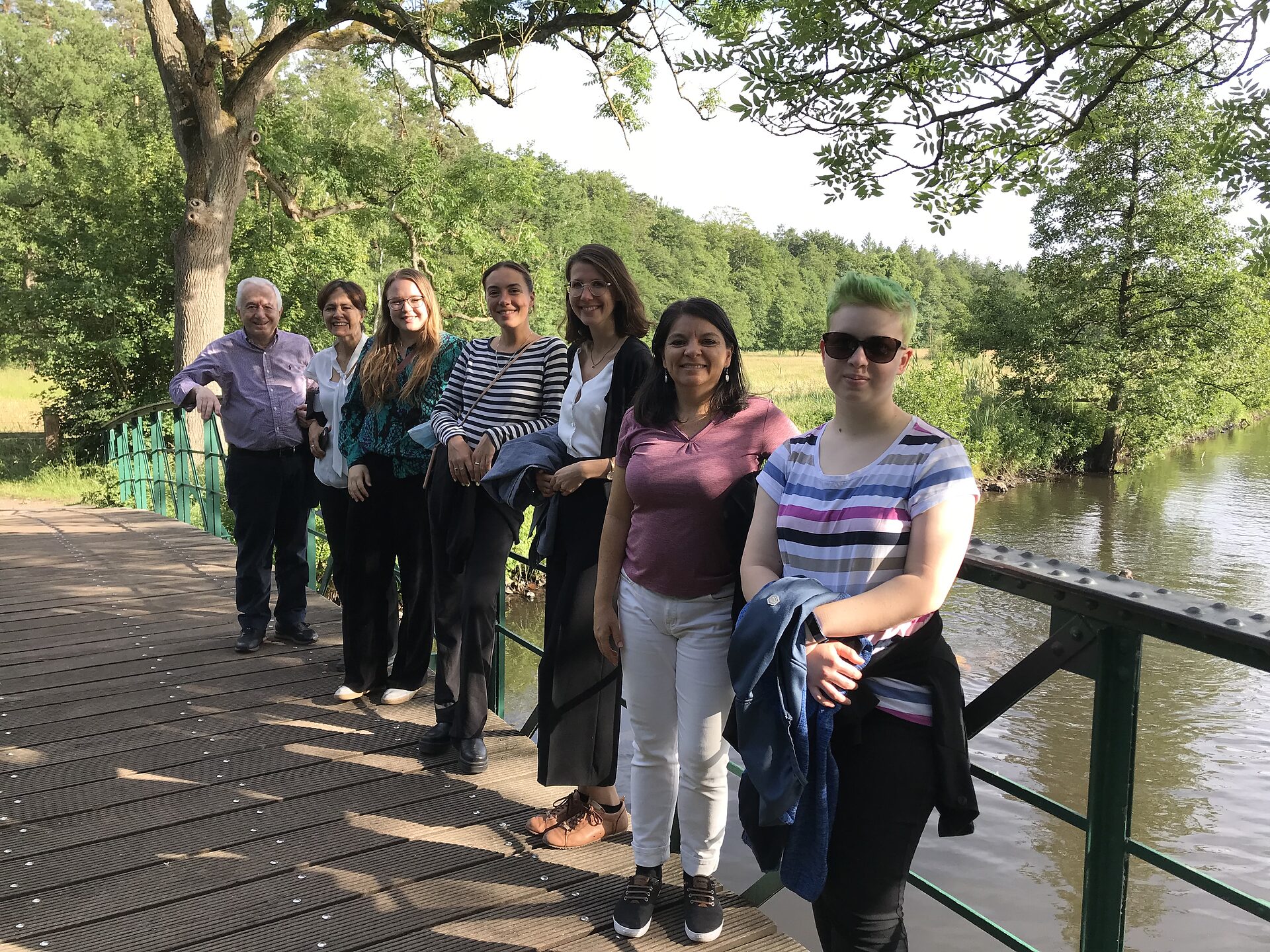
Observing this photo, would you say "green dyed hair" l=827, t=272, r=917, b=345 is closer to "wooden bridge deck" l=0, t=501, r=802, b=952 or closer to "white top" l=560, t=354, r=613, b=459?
"white top" l=560, t=354, r=613, b=459

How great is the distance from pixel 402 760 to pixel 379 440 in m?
1.15

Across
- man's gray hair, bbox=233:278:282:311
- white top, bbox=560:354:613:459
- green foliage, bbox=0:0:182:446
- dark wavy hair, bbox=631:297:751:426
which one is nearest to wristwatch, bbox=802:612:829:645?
dark wavy hair, bbox=631:297:751:426

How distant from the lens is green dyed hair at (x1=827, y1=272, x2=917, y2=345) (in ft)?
5.39

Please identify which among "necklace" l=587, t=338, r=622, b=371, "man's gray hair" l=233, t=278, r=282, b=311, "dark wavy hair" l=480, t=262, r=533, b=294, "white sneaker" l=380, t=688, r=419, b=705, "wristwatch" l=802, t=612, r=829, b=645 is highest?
"man's gray hair" l=233, t=278, r=282, b=311

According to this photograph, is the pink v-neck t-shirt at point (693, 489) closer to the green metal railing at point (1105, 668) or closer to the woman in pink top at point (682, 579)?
the woman in pink top at point (682, 579)

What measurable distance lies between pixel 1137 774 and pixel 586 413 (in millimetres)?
7818

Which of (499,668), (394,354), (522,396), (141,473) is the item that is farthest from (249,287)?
(141,473)

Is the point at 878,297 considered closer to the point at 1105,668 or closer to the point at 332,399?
the point at 1105,668

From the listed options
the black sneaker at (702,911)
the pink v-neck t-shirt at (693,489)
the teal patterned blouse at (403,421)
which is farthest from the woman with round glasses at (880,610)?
the teal patterned blouse at (403,421)

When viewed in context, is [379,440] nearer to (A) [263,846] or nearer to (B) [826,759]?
(A) [263,846]

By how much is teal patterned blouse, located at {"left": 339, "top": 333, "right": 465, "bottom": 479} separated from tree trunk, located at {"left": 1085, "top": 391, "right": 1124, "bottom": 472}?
22.9 metres

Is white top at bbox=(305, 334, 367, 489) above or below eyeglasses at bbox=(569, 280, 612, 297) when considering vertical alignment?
below

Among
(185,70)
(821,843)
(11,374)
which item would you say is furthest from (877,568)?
(11,374)

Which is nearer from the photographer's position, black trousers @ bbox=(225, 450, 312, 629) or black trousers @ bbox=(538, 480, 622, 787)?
black trousers @ bbox=(538, 480, 622, 787)
